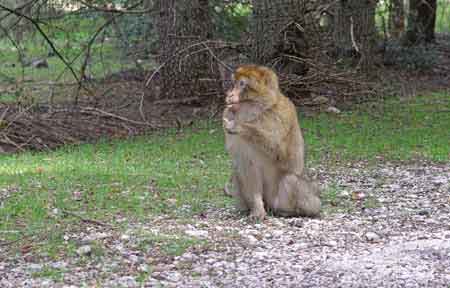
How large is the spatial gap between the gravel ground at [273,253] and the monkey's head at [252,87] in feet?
3.53

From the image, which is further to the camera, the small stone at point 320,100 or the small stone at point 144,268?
the small stone at point 320,100

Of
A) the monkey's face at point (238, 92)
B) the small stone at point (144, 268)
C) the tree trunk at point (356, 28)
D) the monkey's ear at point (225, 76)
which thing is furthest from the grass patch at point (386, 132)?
the small stone at point (144, 268)

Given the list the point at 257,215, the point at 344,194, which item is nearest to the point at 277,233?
the point at 257,215

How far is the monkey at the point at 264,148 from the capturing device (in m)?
7.69

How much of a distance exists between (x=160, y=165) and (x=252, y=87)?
12.9 ft

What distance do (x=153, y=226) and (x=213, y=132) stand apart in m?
5.79

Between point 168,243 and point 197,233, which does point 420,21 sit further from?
point 168,243

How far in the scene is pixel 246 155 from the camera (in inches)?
313

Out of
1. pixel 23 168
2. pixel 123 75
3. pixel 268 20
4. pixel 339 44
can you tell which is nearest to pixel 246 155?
pixel 23 168

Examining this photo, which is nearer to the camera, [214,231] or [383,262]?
[383,262]

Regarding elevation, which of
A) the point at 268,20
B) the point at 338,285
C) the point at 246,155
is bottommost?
the point at 338,285

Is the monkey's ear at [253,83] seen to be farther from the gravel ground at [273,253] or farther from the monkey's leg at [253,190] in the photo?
the gravel ground at [273,253]

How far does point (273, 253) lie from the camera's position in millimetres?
7016

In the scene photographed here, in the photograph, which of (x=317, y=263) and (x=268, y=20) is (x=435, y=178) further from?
(x=268, y=20)
